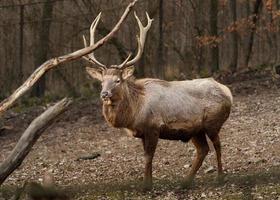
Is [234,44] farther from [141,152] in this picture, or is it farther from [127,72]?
[127,72]

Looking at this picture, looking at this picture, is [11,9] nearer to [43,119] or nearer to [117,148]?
[117,148]

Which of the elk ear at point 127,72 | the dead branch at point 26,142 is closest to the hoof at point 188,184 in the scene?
the dead branch at point 26,142

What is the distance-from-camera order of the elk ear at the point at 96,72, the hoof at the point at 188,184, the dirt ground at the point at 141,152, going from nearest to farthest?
the hoof at the point at 188,184, the dirt ground at the point at 141,152, the elk ear at the point at 96,72

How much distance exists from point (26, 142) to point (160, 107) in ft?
14.0

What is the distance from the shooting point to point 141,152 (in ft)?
34.4

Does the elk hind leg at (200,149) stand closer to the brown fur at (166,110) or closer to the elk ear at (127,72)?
the brown fur at (166,110)

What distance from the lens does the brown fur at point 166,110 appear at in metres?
8.39

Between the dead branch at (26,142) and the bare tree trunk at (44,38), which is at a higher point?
the dead branch at (26,142)

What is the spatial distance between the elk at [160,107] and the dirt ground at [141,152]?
1.53ft

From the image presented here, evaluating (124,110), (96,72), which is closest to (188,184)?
(124,110)

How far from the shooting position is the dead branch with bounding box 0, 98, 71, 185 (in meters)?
4.29

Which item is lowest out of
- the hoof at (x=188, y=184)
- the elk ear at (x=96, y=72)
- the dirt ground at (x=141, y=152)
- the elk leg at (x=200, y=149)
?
the dirt ground at (x=141, y=152)

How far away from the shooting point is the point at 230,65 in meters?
16.8

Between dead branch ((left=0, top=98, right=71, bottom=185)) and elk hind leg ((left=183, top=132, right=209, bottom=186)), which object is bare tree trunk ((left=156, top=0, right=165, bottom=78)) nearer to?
elk hind leg ((left=183, top=132, right=209, bottom=186))
